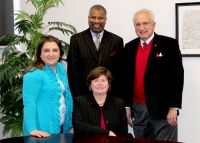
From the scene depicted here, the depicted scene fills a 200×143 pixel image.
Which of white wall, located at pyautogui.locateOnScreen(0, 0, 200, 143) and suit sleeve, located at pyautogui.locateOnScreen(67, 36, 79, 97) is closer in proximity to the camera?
suit sleeve, located at pyautogui.locateOnScreen(67, 36, 79, 97)

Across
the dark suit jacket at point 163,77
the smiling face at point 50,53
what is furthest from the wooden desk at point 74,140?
the dark suit jacket at point 163,77

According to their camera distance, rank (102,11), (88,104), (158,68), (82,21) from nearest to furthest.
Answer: (88,104) < (158,68) < (102,11) < (82,21)

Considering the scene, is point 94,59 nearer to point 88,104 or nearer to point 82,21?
point 88,104

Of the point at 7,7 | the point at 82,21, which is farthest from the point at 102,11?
the point at 7,7

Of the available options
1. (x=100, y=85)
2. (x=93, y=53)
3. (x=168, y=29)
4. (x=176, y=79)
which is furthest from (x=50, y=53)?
(x=168, y=29)

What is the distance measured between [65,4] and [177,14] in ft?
4.48

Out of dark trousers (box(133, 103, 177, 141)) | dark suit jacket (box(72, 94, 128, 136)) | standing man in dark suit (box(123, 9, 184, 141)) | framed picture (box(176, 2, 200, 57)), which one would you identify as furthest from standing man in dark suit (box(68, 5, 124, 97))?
framed picture (box(176, 2, 200, 57))

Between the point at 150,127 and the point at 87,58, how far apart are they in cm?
85

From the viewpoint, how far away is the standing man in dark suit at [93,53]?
3246mm

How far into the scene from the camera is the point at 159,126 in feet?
10.1

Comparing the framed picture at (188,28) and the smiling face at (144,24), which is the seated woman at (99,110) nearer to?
the smiling face at (144,24)

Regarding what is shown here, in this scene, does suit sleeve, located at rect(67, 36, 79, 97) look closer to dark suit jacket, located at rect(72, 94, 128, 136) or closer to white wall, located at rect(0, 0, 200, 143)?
dark suit jacket, located at rect(72, 94, 128, 136)

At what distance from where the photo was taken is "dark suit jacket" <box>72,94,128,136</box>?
8.27ft

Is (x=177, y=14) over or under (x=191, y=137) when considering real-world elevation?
over
